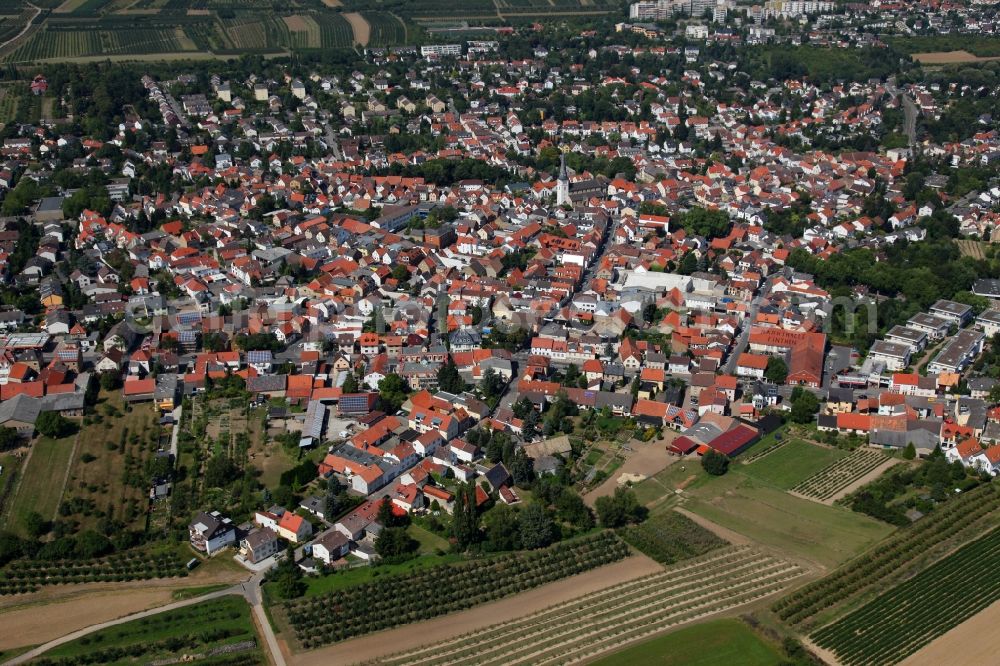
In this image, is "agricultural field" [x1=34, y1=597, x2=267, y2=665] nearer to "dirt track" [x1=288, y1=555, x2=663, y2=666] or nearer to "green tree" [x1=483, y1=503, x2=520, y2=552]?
"dirt track" [x1=288, y1=555, x2=663, y2=666]

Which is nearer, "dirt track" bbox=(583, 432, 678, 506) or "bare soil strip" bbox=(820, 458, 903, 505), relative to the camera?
"bare soil strip" bbox=(820, 458, 903, 505)

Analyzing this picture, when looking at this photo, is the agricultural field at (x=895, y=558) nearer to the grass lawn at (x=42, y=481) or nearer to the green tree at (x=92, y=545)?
the green tree at (x=92, y=545)

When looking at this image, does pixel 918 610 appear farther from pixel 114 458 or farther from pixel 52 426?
pixel 52 426

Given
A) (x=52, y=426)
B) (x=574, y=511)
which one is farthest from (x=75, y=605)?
(x=574, y=511)

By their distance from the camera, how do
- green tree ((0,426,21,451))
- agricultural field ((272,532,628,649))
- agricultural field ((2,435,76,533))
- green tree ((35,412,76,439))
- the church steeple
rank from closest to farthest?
agricultural field ((272,532,628,649)) < agricultural field ((2,435,76,533)) < green tree ((0,426,21,451)) < green tree ((35,412,76,439)) < the church steeple

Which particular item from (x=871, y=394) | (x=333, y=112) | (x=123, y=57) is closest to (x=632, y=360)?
(x=871, y=394)

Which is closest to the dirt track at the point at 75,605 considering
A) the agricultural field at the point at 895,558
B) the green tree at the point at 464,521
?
the green tree at the point at 464,521

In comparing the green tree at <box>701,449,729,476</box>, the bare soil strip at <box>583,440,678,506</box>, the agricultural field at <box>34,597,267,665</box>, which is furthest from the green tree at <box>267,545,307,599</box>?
the green tree at <box>701,449,729,476</box>
